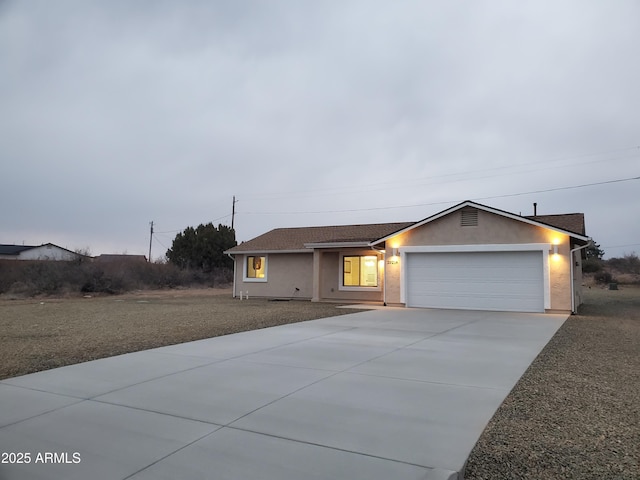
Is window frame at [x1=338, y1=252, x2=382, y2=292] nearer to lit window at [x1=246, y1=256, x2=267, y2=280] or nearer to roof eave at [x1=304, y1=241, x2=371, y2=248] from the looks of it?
roof eave at [x1=304, y1=241, x2=371, y2=248]

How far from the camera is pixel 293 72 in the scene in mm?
16859

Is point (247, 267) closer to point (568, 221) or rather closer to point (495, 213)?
point (495, 213)

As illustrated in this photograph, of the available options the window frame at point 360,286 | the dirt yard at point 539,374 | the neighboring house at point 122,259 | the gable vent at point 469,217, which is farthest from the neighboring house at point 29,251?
the gable vent at point 469,217

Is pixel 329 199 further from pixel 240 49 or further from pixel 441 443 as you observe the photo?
pixel 441 443

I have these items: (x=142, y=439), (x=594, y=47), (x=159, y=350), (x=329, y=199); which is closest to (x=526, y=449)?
(x=142, y=439)

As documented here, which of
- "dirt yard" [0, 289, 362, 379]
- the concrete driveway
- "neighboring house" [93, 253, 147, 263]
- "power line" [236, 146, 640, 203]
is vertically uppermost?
"power line" [236, 146, 640, 203]

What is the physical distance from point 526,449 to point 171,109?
17873 mm

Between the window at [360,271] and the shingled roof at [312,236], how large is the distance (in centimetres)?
98

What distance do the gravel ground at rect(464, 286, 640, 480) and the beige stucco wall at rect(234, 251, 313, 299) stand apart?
1497cm

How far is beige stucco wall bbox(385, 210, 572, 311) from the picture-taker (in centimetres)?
1473

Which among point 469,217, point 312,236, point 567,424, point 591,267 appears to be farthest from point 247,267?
point 591,267

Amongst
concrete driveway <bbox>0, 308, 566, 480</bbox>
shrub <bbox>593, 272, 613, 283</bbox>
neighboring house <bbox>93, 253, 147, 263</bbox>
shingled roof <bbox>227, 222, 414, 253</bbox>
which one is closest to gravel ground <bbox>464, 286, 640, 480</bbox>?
concrete driveway <bbox>0, 308, 566, 480</bbox>

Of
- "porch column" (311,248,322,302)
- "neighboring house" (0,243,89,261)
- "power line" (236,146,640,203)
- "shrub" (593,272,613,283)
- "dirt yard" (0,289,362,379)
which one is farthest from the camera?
"neighboring house" (0,243,89,261)

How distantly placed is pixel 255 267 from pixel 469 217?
38.7ft
